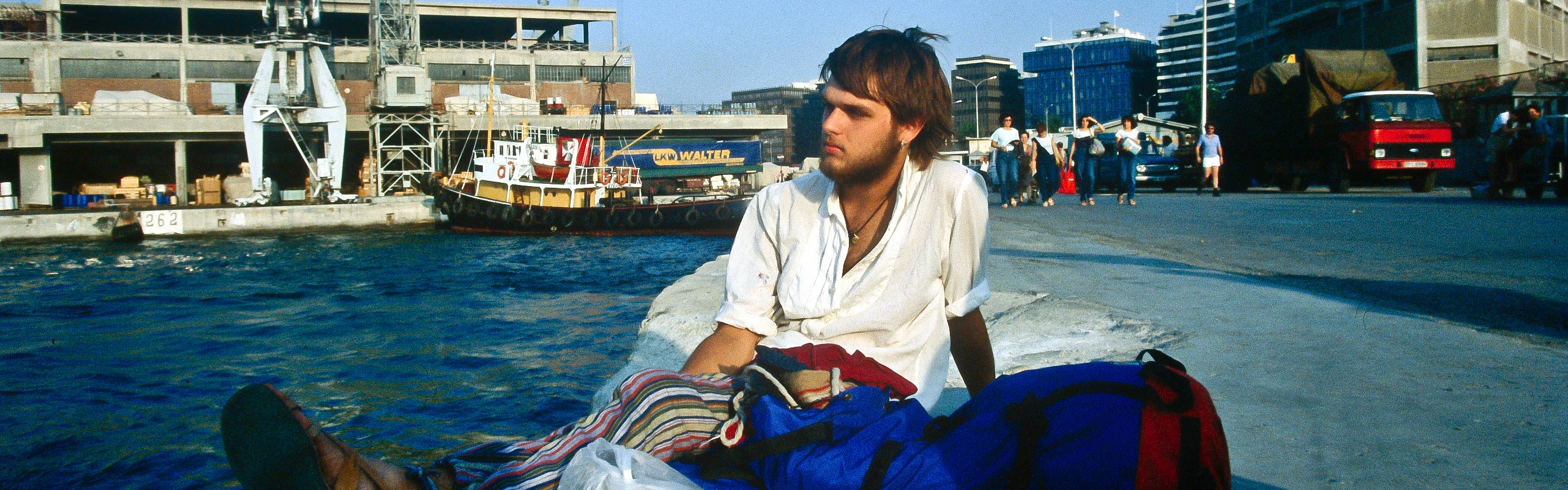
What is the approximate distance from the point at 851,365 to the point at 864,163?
0.41 meters

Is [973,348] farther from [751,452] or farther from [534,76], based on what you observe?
[534,76]

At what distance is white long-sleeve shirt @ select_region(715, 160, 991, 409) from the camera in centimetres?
180

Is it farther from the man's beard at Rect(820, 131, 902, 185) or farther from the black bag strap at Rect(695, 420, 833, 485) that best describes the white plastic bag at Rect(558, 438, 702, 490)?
the man's beard at Rect(820, 131, 902, 185)

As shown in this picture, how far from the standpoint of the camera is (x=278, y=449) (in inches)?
56.0

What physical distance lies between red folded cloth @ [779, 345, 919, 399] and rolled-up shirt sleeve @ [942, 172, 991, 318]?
0.25 meters

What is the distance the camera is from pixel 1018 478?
131 cm

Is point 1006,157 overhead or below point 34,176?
below

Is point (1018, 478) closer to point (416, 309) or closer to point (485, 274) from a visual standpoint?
point (416, 309)

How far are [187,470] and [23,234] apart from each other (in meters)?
29.2

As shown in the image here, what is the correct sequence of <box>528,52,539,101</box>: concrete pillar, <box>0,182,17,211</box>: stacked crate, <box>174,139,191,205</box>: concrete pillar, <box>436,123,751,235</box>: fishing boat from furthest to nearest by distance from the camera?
<box>528,52,539,101</box>: concrete pillar → <box>174,139,191,205</box>: concrete pillar → <box>0,182,17,211</box>: stacked crate → <box>436,123,751,235</box>: fishing boat

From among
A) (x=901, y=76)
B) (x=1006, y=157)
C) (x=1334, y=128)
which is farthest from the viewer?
(x=1334, y=128)

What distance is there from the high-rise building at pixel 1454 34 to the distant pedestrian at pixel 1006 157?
22892 millimetres

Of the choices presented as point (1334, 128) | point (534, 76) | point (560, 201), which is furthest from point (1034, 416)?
point (534, 76)

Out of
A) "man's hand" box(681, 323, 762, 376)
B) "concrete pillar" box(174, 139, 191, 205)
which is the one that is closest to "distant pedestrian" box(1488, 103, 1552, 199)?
"man's hand" box(681, 323, 762, 376)
